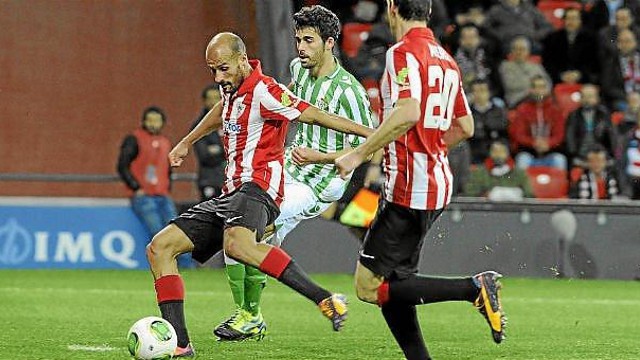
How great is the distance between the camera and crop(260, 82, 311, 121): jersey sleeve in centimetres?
735

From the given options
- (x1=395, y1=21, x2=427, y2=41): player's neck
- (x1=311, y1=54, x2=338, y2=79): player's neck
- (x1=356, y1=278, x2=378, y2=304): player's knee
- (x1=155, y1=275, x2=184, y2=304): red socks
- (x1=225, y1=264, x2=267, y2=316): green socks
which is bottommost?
(x1=225, y1=264, x2=267, y2=316): green socks

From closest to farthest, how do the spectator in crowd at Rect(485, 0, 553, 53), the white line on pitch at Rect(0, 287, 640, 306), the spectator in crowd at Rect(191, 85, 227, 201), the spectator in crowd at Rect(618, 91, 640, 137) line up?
1. the white line on pitch at Rect(0, 287, 640, 306)
2. the spectator in crowd at Rect(191, 85, 227, 201)
3. the spectator in crowd at Rect(618, 91, 640, 137)
4. the spectator in crowd at Rect(485, 0, 553, 53)

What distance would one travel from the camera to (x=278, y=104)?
742cm

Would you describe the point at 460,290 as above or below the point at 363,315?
above

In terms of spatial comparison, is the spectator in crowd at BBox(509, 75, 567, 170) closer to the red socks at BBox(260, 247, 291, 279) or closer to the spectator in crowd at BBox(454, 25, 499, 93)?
the spectator in crowd at BBox(454, 25, 499, 93)

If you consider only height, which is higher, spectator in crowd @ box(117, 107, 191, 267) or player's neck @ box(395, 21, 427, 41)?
player's neck @ box(395, 21, 427, 41)

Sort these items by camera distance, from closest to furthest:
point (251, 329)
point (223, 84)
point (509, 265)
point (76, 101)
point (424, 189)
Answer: point (424, 189) → point (223, 84) → point (251, 329) → point (509, 265) → point (76, 101)

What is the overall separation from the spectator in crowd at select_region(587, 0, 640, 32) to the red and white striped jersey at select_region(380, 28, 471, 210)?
10410 millimetres

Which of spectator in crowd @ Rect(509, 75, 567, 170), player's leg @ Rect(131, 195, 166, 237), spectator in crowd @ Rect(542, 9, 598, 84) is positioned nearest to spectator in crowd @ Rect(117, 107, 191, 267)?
player's leg @ Rect(131, 195, 166, 237)

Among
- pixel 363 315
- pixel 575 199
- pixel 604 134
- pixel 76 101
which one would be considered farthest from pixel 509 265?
pixel 76 101

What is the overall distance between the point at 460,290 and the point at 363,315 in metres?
3.87

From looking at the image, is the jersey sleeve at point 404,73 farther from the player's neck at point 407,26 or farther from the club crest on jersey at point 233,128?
the club crest on jersey at point 233,128

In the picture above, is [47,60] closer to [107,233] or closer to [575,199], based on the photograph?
[107,233]

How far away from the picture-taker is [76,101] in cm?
1605
